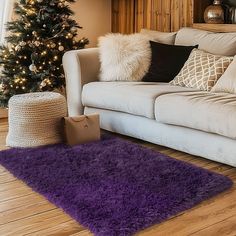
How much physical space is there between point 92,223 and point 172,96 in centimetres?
130

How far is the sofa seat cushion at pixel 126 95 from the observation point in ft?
9.93

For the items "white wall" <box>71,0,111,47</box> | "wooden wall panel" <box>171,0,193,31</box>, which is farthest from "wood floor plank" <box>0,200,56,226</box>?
"white wall" <box>71,0,111,47</box>

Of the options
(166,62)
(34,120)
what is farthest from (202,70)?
(34,120)

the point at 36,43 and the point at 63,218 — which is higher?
the point at 36,43

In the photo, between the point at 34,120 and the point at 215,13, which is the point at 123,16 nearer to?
the point at 215,13

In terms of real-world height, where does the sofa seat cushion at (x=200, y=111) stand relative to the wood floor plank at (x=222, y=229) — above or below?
above

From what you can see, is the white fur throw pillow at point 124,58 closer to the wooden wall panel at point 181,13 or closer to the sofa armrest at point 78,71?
the sofa armrest at point 78,71

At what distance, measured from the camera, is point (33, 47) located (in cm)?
390

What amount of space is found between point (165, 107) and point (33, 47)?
171 centimetres

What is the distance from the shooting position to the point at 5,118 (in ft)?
14.1

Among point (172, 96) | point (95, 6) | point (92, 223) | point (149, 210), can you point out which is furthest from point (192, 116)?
point (95, 6)

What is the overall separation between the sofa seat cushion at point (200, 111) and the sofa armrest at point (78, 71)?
0.95 m

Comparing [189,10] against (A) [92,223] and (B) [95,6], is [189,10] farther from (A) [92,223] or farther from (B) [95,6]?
(A) [92,223]

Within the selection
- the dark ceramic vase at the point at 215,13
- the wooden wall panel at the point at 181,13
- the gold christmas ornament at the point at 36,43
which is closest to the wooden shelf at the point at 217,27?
the dark ceramic vase at the point at 215,13
